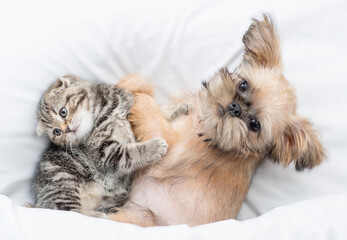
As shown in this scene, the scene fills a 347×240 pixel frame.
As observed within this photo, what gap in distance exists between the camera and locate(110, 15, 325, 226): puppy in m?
2.49

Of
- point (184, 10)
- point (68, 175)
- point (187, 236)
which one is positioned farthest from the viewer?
point (184, 10)

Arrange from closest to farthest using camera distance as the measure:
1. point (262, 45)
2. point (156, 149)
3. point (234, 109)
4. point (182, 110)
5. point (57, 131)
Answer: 1. point (234, 109)
2. point (262, 45)
3. point (156, 149)
4. point (57, 131)
5. point (182, 110)

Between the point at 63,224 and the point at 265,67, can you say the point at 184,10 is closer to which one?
the point at 265,67

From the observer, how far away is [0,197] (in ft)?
7.87

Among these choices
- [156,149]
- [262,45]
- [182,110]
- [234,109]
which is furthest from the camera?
[182,110]

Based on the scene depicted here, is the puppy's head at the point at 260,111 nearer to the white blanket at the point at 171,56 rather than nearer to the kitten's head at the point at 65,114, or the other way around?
the white blanket at the point at 171,56

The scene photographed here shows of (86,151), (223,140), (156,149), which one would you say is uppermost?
(223,140)

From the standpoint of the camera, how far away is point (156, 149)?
279 centimetres

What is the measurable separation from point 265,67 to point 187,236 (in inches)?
53.0

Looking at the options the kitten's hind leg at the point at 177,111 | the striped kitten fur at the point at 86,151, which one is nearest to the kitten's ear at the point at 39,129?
the striped kitten fur at the point at 86,151

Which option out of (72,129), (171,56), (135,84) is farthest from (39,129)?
(171,56)

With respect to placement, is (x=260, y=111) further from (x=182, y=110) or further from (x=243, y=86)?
(x=182, y=110)

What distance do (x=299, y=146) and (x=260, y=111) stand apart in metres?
0.37

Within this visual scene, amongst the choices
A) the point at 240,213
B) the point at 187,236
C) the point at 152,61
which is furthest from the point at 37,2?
the point at 240,213
